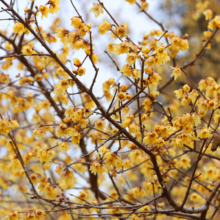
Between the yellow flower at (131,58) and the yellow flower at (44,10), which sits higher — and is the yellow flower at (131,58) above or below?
below

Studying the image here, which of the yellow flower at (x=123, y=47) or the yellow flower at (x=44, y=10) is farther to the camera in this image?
the yellow flower at (x=44, y=10)

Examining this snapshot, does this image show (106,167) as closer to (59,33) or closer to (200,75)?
(59,33)

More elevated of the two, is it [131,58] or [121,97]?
[131,58]

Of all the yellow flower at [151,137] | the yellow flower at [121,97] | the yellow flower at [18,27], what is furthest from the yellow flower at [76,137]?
the yellow flower at [18,27]

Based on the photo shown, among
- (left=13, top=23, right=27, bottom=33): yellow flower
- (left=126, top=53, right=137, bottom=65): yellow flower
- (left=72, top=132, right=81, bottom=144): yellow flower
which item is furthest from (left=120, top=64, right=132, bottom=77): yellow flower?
(left=13, top=23, right=27, bottom=33): yellow flower

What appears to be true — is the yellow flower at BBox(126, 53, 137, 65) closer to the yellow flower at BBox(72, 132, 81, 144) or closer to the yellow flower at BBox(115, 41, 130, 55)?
the yellow flower at BBox(115, 41, 130, 55)

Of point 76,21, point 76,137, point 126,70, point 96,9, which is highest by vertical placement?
point 96,9

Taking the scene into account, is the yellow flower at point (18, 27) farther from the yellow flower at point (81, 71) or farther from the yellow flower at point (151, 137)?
the yellow flower at point (151, 137)

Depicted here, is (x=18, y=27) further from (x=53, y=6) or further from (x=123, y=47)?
(x=123, y=47)

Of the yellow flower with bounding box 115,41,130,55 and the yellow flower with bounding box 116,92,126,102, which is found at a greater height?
the yellow flower with bounding box 115,41,130,55

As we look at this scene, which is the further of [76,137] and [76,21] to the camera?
[76,137]

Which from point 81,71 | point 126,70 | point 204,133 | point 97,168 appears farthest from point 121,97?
point 204,133

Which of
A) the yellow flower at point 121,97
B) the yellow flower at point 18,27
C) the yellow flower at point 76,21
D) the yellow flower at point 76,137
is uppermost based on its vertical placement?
the yellow flower at point 18,27

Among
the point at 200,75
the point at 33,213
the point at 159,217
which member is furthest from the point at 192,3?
the point at 33,213
